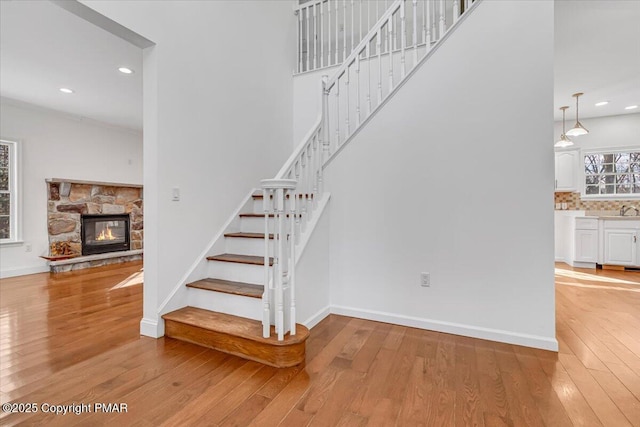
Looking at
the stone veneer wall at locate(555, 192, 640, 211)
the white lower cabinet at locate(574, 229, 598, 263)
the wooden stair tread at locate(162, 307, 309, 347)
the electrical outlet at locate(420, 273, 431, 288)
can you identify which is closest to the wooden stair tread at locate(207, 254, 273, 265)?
the wooden stair tread at locate(162, 307, 309, 347)

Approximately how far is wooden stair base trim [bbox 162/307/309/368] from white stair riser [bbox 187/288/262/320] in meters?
0.04

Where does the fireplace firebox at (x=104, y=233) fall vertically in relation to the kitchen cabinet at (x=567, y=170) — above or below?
below

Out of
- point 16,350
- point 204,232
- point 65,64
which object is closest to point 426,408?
point 204,232

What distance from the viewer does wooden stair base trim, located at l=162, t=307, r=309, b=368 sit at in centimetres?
195

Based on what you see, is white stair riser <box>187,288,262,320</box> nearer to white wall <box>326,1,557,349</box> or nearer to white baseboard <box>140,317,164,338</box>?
white baseboard <box>140,317,164,338</box>

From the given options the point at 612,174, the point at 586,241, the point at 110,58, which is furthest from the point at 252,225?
the point at 612,174

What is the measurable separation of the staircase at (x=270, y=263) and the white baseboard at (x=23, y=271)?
4.04 m

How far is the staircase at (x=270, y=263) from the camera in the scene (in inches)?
77.8

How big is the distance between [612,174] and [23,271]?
1027cm

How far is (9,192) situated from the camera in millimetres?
4684

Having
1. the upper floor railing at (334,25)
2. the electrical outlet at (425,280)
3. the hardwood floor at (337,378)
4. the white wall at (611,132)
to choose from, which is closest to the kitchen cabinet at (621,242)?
the white wall at (611,132)

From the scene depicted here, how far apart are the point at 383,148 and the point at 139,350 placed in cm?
252

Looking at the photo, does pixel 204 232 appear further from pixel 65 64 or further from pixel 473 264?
pixel 65 64

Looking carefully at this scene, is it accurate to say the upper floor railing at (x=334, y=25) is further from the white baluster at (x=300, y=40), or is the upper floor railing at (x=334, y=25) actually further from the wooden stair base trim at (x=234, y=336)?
the wooden stair base trim at (x=234, y=336)
